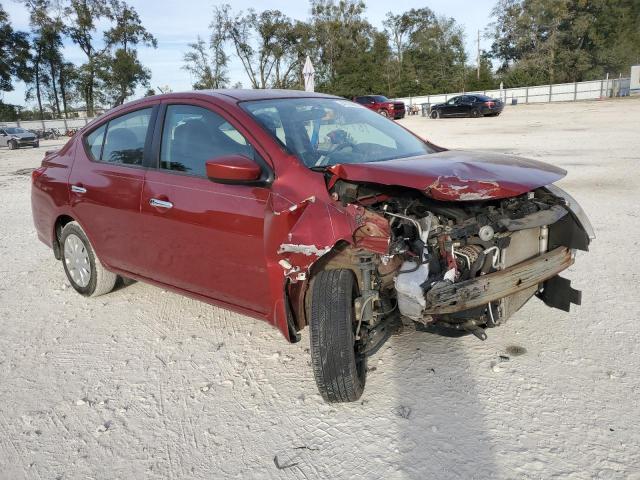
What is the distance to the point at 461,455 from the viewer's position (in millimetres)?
2350

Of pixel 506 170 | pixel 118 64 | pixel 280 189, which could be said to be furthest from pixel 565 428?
pixel 118 64

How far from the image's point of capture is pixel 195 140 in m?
3.45

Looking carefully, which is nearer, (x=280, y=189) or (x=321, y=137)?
(x=280, y=189)

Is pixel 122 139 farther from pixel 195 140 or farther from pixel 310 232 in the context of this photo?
pixel 310 232

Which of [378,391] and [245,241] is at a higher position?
[245,241]

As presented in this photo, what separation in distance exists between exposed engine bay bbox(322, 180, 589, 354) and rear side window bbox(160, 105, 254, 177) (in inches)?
34.1

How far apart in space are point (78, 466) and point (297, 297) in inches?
53.7

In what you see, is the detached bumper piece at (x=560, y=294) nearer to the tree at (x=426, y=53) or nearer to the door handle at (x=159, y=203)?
the door handle at (x=159, y=203)

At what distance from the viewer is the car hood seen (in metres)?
2.55

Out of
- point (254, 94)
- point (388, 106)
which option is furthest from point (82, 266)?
point (388, 106)

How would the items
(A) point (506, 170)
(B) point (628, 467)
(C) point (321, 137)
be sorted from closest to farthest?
(B) point (628, 467), (A) point (506, 170), (C) point (321, 137)

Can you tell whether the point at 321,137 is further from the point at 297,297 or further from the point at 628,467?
the point at 628,467

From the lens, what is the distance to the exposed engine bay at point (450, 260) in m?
2.59

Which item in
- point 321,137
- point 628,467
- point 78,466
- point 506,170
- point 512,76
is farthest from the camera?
point 512,76
